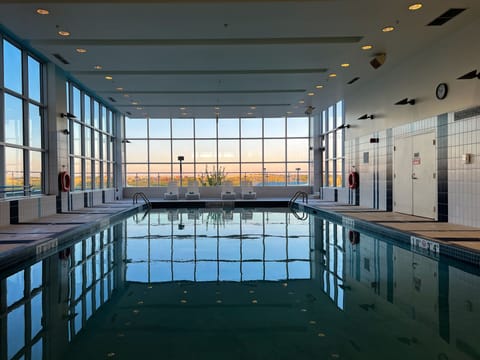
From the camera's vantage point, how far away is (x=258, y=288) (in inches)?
144

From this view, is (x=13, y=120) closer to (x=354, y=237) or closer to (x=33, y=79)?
(x=33, y=79)

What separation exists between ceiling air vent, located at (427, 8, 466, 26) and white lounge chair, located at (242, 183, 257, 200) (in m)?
10.0

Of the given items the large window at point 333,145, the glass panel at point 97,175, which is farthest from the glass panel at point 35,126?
the large window at point 333,145

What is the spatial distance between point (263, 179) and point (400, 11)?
1177cm

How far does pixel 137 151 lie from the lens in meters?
16.6

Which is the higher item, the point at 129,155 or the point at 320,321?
the point at 129,155

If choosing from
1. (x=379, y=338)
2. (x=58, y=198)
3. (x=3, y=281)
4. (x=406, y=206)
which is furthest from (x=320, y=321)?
(x=58, y=198)

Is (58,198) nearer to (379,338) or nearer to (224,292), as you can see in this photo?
(224,292)

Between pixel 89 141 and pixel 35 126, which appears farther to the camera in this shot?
pixel 89 141

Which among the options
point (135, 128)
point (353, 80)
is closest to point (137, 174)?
point (135, 128)

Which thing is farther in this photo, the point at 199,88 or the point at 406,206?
the point at 199,88

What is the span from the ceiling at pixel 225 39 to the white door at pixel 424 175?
174 centimetres

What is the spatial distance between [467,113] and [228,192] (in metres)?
10.0

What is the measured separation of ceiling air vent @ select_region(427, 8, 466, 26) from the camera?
5.46 metres
